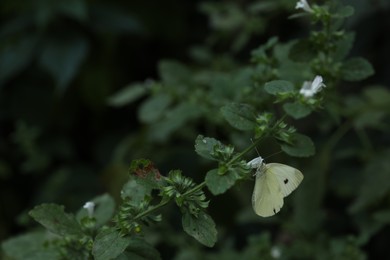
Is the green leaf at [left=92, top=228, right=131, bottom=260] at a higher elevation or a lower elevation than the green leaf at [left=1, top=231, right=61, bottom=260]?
higher

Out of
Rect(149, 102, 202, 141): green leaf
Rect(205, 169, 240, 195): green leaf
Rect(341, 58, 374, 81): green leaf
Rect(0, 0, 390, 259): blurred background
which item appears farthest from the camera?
Rect(0, 0, 390, 259): blurred background

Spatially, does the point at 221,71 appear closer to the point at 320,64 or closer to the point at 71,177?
the point at 71,177

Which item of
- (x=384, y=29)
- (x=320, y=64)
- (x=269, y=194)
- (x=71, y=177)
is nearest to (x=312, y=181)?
(x=320, y=64)

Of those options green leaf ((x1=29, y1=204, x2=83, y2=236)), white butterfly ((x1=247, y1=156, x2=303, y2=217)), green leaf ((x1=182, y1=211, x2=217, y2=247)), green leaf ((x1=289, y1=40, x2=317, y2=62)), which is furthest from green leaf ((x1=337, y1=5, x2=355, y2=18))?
green leaf ((x1=29, y1=204, x2=83, y2=236))

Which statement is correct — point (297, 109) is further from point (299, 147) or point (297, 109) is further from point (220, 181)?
point (220, 181)

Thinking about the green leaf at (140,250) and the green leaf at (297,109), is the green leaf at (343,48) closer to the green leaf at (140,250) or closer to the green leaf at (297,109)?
the green leaf at (297,109)

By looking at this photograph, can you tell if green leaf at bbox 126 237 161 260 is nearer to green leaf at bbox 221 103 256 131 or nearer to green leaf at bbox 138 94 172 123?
green leaf at bbox 221 103 256 131
